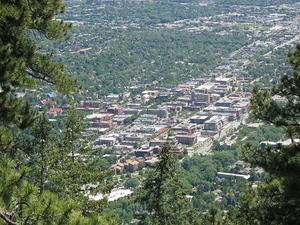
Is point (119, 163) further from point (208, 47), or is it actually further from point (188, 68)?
point (208, 47)

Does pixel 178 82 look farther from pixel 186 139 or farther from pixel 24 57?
pixel 24 57

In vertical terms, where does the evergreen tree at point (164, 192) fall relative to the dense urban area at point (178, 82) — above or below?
above

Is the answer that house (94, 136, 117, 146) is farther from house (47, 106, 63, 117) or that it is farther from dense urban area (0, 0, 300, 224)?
house (47, 106, 63, 117)

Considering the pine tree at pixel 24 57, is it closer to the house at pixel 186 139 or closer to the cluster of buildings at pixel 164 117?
the cluster of buildings at pixel 164 117

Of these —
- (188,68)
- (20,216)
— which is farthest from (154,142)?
(20,216)

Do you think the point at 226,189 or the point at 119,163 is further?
the point at 119,163

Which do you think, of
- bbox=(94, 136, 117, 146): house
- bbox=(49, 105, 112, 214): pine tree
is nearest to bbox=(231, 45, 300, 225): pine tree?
bbox=(49, 105, 112, 214): pine tree

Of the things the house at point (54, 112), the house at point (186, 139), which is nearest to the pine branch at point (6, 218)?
the house at point (186, 139)
